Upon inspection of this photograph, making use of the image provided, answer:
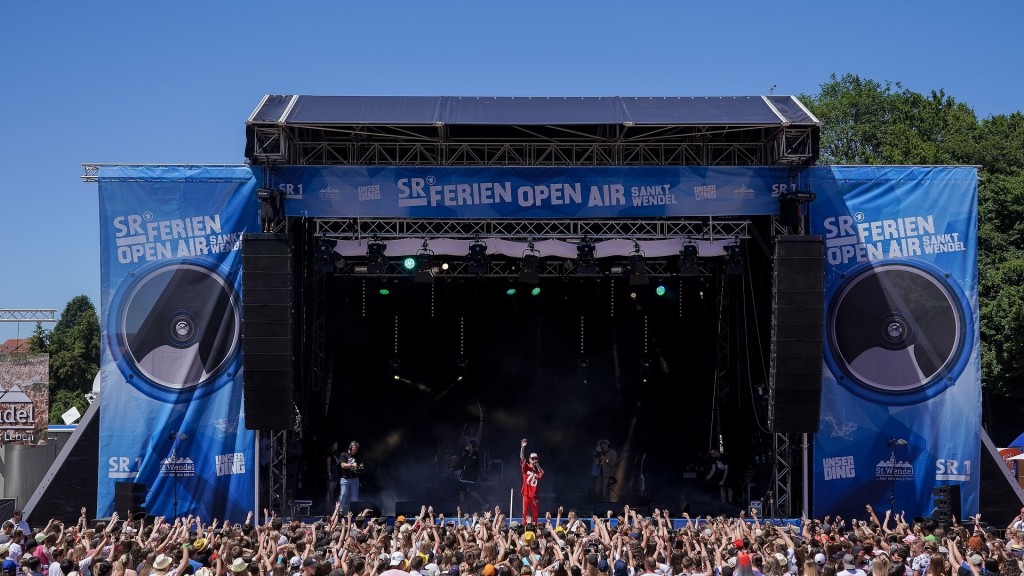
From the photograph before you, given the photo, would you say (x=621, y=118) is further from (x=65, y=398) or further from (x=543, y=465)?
(x=65, y=398)

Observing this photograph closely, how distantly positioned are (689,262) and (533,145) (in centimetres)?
346

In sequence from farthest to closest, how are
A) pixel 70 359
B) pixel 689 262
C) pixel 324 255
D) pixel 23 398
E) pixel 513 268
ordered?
pixel 70 359 → pixel 23 398 → pixel 513 268 → pixel 324 255 → pixel 689 262

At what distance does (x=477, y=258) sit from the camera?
19672mm

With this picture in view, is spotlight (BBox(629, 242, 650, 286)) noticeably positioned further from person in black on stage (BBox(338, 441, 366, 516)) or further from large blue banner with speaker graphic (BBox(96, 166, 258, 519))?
large blue banner with speaker graphic (BBox(96, 166, 258, 519))

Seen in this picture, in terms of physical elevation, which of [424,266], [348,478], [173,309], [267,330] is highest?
[424,266]

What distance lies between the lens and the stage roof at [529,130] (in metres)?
17.9

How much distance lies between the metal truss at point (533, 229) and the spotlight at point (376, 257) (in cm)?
19

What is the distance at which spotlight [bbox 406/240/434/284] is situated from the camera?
1986 centimetres

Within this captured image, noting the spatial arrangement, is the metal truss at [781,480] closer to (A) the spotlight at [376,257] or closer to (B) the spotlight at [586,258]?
(B) the spotlight at [586,258]

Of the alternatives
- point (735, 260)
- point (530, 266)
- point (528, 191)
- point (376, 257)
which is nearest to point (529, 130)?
point (528, 191)

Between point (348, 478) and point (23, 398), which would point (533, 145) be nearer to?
point (348, 478)

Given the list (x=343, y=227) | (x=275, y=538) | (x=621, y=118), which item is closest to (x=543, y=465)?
(x=343, y=227)

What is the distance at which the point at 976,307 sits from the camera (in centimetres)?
1902

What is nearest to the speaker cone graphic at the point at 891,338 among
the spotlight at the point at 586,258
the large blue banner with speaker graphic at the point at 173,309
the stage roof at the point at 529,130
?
the stage roof at the point at 529,130
